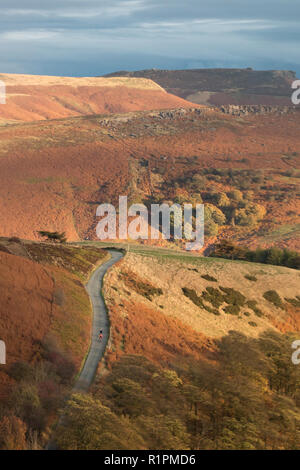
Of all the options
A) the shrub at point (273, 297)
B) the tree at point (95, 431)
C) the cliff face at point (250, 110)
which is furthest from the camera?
the cliff face at point (250, 110)

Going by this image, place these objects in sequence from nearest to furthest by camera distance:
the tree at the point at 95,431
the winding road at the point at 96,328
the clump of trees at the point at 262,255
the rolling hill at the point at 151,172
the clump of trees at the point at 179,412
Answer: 1. the tree at the point at 95,431
2. the clump of trees at the point at 179,412
3. the winding road at the point at 96,328
4. the clump of trees at the point at 262,255
5. the rolling hill at the point at 151,172

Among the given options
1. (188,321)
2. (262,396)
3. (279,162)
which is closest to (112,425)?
(262,396)

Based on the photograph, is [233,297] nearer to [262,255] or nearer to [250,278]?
[250,278]

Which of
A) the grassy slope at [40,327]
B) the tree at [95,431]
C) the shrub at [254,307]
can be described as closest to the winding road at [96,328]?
the grassy slope at [40,327]

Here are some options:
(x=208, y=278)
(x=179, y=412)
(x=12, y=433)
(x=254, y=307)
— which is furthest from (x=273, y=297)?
(x=12, y=433)

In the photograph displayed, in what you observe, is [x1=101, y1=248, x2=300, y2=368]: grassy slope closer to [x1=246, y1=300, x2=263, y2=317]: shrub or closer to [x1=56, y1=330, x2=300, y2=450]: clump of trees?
[x1=246, y1=300, x2=263, y2=317]: shrub

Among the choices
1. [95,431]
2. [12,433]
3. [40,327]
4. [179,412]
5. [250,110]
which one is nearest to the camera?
[95,431]

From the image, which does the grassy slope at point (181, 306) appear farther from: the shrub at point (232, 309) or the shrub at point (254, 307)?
the shrub at point (232, 309)

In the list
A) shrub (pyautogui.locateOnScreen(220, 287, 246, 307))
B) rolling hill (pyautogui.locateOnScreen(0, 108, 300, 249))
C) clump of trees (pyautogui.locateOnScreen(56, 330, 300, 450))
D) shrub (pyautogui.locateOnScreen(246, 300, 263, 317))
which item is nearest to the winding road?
clump of trees (pyautogui.locateOnScreen(56, 330, 300, 450))
